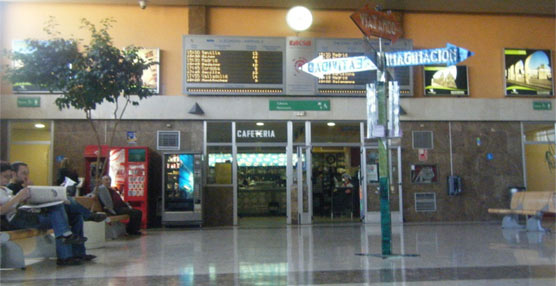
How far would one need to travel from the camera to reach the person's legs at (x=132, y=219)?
9.49 meters

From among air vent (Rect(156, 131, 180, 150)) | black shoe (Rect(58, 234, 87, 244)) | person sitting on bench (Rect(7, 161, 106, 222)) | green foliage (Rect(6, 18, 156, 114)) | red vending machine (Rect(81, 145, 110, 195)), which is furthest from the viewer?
air vent (Rect(156, 131, 180, 150))

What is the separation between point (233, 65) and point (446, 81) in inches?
204

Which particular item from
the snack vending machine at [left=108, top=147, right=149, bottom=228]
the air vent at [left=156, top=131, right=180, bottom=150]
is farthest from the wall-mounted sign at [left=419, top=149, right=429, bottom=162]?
the snack vending machine at [left=108, top=147, right=149, bottom=228]

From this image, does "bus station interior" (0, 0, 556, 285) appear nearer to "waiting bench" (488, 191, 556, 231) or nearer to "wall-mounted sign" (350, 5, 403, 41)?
"waiting bench" (488, 191, 556, 231)

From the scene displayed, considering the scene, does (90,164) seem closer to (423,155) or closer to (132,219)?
(132,219)

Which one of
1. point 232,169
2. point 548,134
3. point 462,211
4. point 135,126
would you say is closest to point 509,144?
point 548,134

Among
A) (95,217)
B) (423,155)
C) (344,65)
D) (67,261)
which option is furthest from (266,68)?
(67,261)

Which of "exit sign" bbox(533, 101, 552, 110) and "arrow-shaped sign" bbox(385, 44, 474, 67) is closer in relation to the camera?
"arrow-shaped sign" bbox(385, 44, 474, 67)

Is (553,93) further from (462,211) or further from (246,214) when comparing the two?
(246,214)

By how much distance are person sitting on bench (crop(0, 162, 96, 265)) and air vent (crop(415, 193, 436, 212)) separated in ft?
28.1

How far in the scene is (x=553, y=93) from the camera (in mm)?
12852

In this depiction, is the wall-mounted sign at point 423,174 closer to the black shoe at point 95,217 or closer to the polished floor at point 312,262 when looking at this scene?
the polished floor at point 312,262

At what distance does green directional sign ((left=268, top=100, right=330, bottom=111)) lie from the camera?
1202 cm

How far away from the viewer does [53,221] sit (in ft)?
17.8
